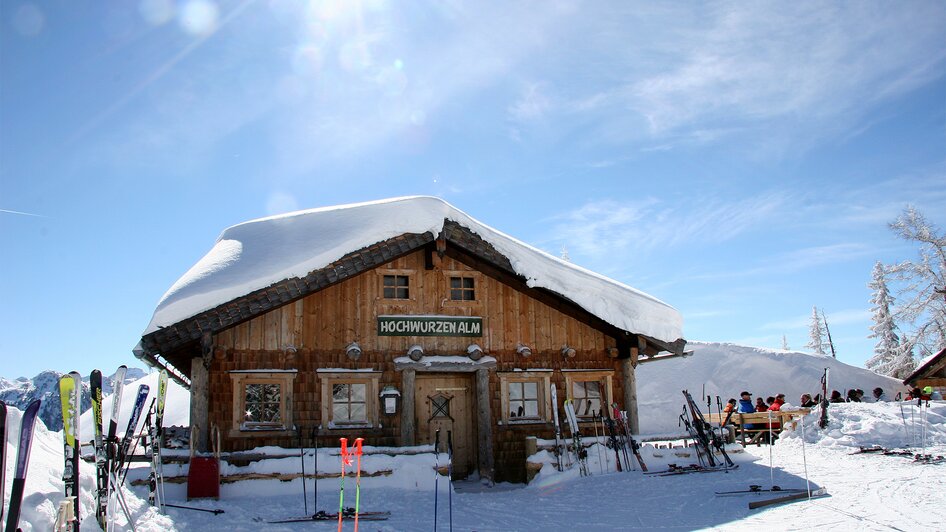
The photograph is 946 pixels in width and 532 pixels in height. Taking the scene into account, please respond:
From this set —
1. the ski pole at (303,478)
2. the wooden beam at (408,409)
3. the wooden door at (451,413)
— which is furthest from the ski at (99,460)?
the wooden door at (451,413)

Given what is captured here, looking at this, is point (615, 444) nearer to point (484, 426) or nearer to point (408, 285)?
point (484, 426)

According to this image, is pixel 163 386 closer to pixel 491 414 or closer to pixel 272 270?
pixel 272 270

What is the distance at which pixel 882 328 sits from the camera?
3881cm

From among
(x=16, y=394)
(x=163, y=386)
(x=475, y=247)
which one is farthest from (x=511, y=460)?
(x=16, y=394)

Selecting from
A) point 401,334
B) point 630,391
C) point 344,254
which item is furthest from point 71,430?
point 630,391

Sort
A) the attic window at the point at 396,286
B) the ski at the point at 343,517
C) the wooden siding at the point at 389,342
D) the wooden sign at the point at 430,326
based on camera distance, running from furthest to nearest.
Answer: the attic window at the point at 396,286
the wooden sign at the point at 430,326
the wooden siding at the point at 389,342
the ski at the point at 343,517

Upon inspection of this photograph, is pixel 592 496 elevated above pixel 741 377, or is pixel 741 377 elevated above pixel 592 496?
pixel 741 377

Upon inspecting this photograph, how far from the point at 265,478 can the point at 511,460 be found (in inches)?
191

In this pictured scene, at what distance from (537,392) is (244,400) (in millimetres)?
5714

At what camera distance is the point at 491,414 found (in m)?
13.9

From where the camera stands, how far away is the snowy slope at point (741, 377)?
→ 37.1m

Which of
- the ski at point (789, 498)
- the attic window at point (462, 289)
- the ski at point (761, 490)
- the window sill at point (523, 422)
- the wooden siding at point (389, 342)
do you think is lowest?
the ski at point (761, 490)

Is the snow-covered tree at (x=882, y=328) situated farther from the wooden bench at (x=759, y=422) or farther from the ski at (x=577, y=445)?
the ski at (x=577, y=445)

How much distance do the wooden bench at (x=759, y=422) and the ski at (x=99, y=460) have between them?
13.8 m
